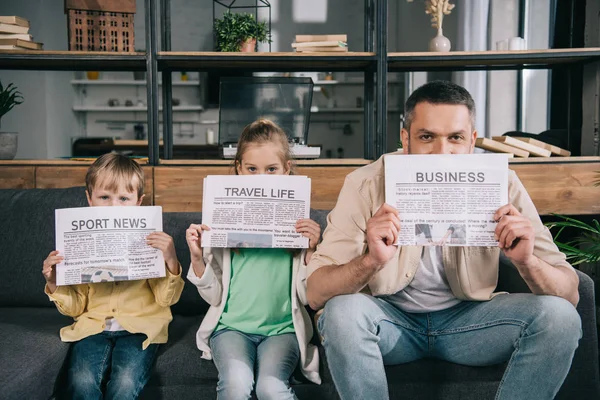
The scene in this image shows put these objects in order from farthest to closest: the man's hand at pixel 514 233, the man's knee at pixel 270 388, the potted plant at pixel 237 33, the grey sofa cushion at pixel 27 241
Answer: the potted plant at pixel 237 33 → the grey sofa cushion at pixel 27 241 → the man's knee at pixel 270 388 → the man's hand at pixel 514 233

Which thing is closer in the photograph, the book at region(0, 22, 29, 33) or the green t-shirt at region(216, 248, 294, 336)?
the green t-shirt at region(216, 248, 294, 336)

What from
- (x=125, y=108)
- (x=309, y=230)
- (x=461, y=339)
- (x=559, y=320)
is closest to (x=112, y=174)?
(x=309, y=230)

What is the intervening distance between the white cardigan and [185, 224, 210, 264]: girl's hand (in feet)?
0.12

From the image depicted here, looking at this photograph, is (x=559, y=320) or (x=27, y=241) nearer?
(x=559, y=320)

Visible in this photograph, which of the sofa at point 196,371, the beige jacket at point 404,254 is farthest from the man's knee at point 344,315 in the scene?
the sofa at point 196,371

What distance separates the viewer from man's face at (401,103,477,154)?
154 centimetres

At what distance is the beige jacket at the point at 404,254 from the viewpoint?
1553 millimetres

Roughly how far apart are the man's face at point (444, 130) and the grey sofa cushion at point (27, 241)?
114 centimetres

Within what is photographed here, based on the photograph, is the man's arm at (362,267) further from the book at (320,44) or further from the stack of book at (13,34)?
the stack of book at (13,34)

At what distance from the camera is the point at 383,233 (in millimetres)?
1352

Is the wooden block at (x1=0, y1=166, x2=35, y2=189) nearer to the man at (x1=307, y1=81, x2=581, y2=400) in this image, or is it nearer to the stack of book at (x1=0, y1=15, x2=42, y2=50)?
the stack of book at (x1=0, y1=15, x2=42, y2=50)

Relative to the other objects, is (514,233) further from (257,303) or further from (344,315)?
(257,303)

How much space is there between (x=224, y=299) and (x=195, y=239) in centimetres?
19

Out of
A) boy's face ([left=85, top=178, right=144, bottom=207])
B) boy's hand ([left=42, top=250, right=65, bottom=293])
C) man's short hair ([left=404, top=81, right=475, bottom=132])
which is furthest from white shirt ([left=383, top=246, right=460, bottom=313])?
boy's hand ([left=42, top=250, right=65, bottom=293])
